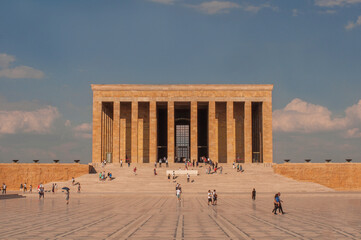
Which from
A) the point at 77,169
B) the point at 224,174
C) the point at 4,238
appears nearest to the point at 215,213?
the point at 4,238

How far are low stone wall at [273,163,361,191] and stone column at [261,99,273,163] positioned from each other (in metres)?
9.70

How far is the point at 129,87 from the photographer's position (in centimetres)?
5628

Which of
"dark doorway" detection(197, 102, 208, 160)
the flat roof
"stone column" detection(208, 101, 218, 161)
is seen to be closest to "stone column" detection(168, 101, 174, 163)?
the flat roof

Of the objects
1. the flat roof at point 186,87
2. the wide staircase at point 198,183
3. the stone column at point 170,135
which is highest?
the flat roof at point 186,87

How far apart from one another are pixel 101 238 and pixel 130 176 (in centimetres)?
3130

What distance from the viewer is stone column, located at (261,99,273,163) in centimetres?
5597

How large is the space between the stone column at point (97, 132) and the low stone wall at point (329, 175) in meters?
22.7

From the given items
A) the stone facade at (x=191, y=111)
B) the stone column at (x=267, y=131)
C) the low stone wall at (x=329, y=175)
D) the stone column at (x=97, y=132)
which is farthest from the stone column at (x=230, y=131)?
the stone column at (x=97, y=132)

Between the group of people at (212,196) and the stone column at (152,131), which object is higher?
the stone column at (152,131)

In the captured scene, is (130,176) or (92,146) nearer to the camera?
(130,176)

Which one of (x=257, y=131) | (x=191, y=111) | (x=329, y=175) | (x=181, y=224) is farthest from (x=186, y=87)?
(x=181, y=224)

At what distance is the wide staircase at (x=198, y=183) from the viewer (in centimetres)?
3781

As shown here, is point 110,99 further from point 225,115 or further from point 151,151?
point 225,115

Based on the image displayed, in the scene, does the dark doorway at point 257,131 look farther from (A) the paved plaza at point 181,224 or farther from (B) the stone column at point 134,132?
(A) the paved plaza at point 181,224
